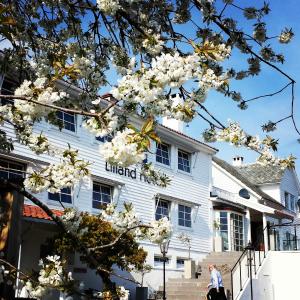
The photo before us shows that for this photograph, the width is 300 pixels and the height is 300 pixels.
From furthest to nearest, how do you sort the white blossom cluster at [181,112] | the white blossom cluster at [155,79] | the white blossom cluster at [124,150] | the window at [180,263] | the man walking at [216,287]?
1. the window at [180,263]
2. the man walking at [216,287]
3. the white blossom cluster at [181,112]
4. the white blossom cluster at [155,79]
5. the white blossom cluster at [124,150]

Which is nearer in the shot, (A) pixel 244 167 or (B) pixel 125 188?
(B) pixel 125 188

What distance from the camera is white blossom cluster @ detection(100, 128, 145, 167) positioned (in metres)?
3.31

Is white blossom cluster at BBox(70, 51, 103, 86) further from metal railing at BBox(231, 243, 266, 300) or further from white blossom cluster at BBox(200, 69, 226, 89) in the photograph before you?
metal railing at BBox(231, 243, 266, 300)

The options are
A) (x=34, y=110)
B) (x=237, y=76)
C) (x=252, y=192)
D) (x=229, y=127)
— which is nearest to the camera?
(x=34, y=110)

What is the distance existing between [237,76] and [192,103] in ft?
5.86

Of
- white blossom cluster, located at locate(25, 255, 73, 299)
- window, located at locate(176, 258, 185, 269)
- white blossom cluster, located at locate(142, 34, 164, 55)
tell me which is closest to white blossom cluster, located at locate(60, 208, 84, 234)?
white blossom cluster, located at locate(25, 255, 73, 299)

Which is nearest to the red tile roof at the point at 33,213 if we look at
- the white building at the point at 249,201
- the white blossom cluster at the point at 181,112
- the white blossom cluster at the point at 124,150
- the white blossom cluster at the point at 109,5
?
the white blossom cluster at the point at 109,5

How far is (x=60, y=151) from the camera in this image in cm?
475

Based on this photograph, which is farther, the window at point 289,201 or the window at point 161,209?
the window at point 289,201

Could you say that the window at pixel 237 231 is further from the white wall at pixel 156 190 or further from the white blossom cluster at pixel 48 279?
the white blossom cluster at pixel 48 279

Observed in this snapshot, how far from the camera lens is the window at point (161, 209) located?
2135 cm

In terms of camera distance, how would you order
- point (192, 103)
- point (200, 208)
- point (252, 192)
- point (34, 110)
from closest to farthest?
point (34, 110)
point (192, 103)
point (200, 208)
point (252, 192)

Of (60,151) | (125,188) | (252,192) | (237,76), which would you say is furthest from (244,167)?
(60,151)

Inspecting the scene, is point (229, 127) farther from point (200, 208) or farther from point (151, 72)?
point (200, 208)
